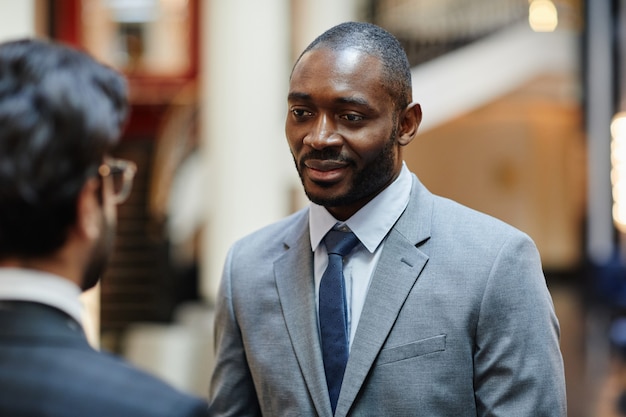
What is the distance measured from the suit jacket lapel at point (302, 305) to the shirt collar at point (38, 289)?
0.80m

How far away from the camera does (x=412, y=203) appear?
6.71 feet

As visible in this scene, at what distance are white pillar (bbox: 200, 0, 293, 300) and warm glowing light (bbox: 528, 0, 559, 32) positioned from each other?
5.59 metres

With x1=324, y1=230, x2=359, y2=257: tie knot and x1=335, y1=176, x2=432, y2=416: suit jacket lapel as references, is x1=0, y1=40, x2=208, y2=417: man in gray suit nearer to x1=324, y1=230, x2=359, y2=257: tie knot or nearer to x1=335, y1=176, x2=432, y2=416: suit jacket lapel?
x1=335, y1=176, x2=432, y2=416: suit jacket lapel

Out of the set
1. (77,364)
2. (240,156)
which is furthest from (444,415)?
(240,156)

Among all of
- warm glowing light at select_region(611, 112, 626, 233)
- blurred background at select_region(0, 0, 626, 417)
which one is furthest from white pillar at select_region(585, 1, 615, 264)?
warm glowing light at select_region(611, 112, 626, 233)

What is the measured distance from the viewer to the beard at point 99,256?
127 centimetres

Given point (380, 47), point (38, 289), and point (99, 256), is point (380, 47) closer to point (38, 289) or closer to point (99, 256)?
point (99, 256)

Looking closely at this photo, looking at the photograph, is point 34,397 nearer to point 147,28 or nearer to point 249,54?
point 249,54

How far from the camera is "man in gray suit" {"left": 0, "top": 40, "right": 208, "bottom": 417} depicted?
1138 mm

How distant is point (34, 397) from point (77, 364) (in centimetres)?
7

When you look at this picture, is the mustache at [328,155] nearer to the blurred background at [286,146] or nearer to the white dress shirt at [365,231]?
the white dress shirt at [365,231]

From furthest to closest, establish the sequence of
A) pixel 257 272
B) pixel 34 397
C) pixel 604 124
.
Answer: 1. pixel 604 124
2. pixel 257 272
3. pixel 34 397

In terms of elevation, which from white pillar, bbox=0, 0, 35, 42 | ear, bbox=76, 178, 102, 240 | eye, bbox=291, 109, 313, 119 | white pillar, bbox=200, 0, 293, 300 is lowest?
white pillar, bbox=200, 0, 293, 300

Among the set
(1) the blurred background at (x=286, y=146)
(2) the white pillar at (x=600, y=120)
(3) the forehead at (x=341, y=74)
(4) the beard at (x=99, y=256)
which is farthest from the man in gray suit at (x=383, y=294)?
(2) the white pillar at (x=600, y=120)
